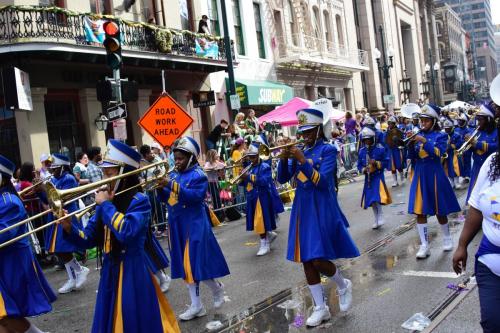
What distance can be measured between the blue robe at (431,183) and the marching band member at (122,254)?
4.76 m

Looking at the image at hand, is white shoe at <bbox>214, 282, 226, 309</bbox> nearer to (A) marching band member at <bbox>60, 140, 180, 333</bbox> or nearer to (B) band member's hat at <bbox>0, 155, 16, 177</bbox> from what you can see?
(A) marching band member at <bbox>60, 140, 180, 333</bbox>

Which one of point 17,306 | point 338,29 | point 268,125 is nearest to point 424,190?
point 17,306

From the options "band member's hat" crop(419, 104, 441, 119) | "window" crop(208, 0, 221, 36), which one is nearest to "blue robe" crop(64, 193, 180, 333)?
"band member's hat" crop(419, 104, 441, 119)

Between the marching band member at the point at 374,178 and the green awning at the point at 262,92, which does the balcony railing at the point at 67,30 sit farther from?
the marching band member at the point at 374,178

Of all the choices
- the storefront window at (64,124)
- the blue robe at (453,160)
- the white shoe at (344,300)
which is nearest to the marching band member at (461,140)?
the blue robe at (453,160)

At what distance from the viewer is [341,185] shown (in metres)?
19.2

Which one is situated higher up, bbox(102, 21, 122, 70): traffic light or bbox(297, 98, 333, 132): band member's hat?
bbox(102, 21, 122, 70): traffic light

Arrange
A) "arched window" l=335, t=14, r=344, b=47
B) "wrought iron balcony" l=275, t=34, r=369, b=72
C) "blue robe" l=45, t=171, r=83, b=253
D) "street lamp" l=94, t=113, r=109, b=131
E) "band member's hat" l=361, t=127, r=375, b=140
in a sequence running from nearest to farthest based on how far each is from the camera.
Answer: "blue robe" l=45, t=171, r=83, b=253 < "band member's hat" l=361, t=127, r=375, b=140 < "street lamp" l=94, t=113, r=109, b=131 < "wrought iron balcony" l=275, t=34, r=369, b=72 < "arched window" l=335, t=14, r=344, b=47

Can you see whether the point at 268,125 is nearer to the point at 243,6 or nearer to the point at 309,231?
the point at 243,6

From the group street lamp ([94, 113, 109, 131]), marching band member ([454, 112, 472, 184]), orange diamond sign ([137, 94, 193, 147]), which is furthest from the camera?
street lamp ([94, 113, 109, 131])

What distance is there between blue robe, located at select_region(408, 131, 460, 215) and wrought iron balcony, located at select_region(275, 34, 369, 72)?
19387 mm

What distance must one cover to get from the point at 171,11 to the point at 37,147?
782cm

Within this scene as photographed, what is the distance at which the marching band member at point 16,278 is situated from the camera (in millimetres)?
4840

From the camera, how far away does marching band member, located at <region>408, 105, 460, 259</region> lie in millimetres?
8094
